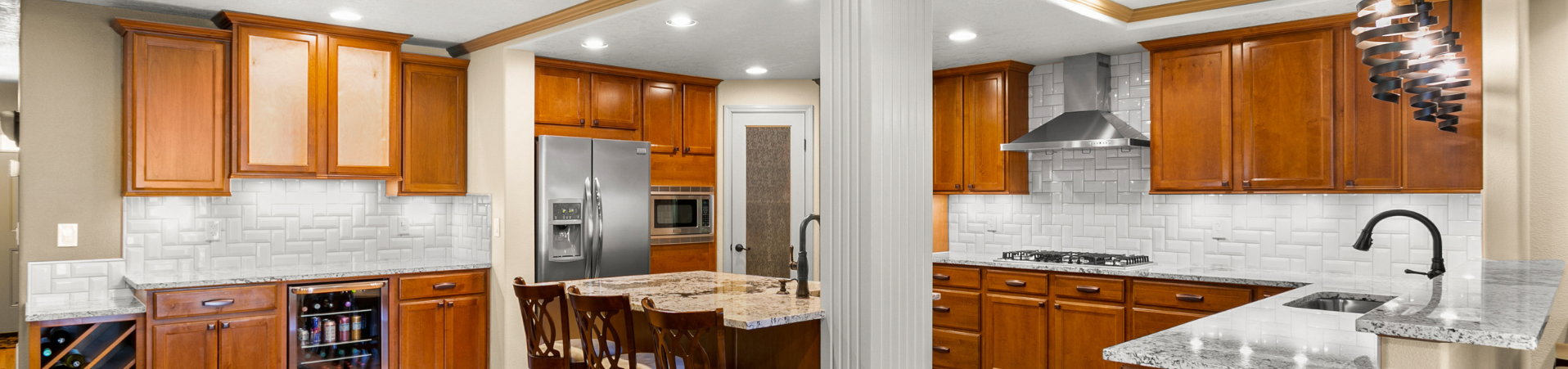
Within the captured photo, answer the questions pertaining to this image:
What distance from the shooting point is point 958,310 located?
16.7ft

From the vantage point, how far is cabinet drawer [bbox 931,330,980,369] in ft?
16.5

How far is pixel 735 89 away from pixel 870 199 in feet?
12.0

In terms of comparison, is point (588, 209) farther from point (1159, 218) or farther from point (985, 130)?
point (1159, 218)

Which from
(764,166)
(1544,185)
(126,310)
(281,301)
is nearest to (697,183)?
(764,166)

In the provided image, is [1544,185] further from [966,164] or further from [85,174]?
[85,174]

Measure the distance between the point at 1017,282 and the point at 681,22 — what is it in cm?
228

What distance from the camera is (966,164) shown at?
216 inches

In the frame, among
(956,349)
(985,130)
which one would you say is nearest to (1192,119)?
(985,130)

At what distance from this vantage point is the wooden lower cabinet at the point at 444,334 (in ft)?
15.2

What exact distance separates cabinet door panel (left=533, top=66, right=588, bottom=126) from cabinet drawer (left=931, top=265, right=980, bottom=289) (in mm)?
2331

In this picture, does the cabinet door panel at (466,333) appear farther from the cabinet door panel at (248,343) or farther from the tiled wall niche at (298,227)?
the cabinet door panel at (248,343)

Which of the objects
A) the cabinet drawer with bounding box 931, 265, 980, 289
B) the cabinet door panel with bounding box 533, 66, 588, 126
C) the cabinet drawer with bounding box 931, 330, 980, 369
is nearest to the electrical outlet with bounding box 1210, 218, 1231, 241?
the cabinet drawer with bounding box 931, 265, 980, 289

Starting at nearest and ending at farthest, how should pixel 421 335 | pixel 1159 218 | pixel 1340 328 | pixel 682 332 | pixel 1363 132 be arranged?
pixel 1340 328, pixel 682 332, pixel 1363 132, pixel 421 335, pixel 1159 218

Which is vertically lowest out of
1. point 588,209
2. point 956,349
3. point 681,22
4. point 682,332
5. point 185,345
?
point 956,349
